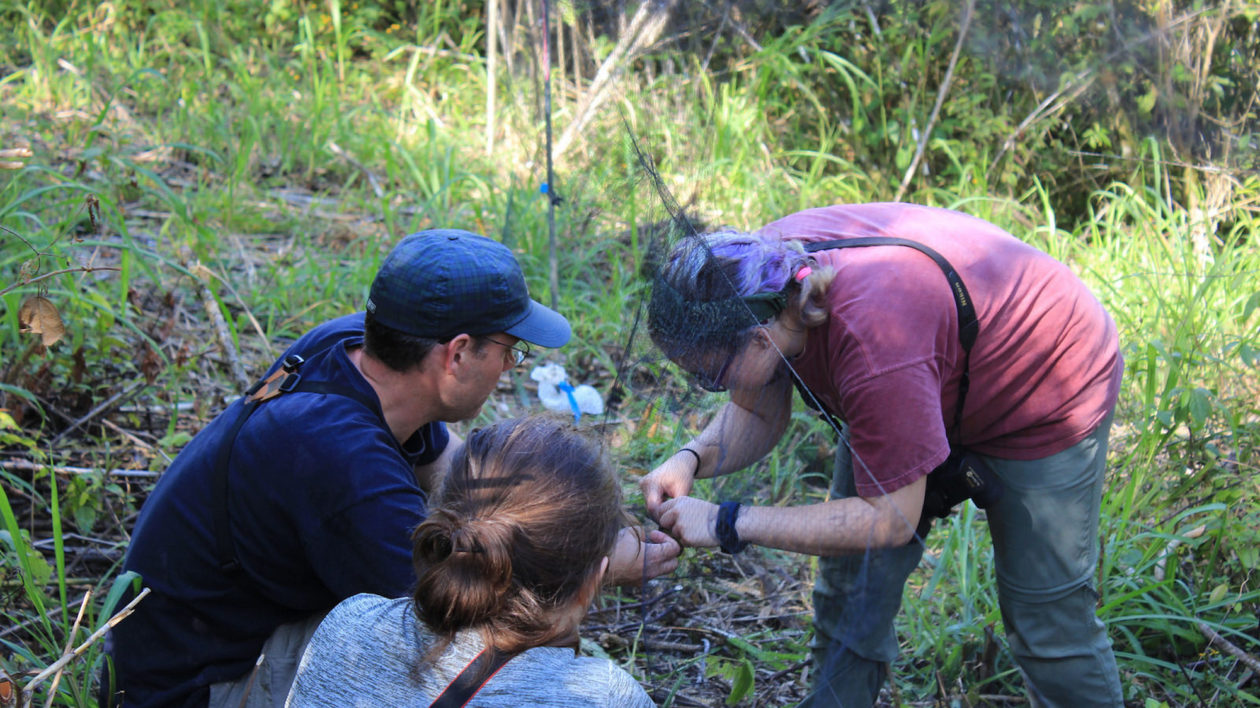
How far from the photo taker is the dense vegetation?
2.56 meters

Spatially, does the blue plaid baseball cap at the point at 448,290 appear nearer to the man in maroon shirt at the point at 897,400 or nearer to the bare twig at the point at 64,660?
the man in maroon shirt at the point at 897,400

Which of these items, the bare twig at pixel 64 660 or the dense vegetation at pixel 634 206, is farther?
the dense vegetation at pixel 634 206

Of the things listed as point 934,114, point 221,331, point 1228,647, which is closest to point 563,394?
point 221,331

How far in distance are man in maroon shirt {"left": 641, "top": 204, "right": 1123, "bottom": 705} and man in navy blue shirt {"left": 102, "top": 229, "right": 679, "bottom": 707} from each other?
322mm

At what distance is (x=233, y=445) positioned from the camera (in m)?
1.74

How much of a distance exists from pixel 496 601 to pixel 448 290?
72cm

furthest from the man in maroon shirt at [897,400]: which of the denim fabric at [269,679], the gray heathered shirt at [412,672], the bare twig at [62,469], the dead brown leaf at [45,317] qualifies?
the bare twig at [62,469]

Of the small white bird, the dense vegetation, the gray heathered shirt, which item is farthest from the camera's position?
the small white bird

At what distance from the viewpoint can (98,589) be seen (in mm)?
2408

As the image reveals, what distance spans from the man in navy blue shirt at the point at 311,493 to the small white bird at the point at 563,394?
149cm

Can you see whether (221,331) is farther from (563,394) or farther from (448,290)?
(448,290)

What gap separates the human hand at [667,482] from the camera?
1.89 metres

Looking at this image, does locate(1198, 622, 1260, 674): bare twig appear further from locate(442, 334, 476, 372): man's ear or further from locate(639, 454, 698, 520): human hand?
locate(442, 334, 476, 372): man's ear

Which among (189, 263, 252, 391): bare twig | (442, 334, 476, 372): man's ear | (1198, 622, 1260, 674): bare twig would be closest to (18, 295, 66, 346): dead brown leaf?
(442, 334, 476, 372): man's ear
